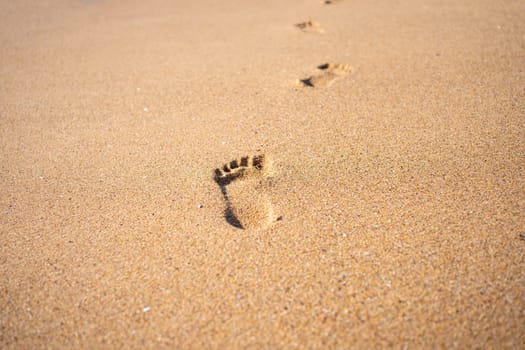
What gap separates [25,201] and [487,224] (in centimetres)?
228

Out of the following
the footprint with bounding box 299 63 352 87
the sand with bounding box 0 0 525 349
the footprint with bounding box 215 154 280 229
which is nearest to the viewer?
the sand with bounding box 0 0 525 349

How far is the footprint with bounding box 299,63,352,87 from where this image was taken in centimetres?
303

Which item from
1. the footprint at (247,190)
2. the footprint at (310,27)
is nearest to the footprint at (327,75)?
the footprint at (310,27)

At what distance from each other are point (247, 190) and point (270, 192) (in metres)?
0.12

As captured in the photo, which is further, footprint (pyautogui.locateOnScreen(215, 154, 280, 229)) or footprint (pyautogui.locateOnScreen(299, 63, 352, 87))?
footprint (pyautogui.locateOnScreen(299, 63, 352, 87))

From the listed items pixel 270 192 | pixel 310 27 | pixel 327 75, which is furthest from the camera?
pixel 310 27

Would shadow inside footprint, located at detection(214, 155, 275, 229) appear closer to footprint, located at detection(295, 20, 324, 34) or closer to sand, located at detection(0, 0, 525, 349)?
sand, located at detection(0, 0, 525, 349)

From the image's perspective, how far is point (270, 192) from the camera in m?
2.04

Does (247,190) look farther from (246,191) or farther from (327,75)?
(327,75)

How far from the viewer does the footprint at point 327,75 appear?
3.03 m

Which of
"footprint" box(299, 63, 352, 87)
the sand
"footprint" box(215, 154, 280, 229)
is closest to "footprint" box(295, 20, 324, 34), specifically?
the sand

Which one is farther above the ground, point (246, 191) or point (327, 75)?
point (327, 75)

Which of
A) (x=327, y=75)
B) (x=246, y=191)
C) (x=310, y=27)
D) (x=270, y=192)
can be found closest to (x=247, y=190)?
(x=246, y=191)

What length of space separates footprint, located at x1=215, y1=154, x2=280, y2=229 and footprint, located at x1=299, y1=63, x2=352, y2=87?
1005 mm
